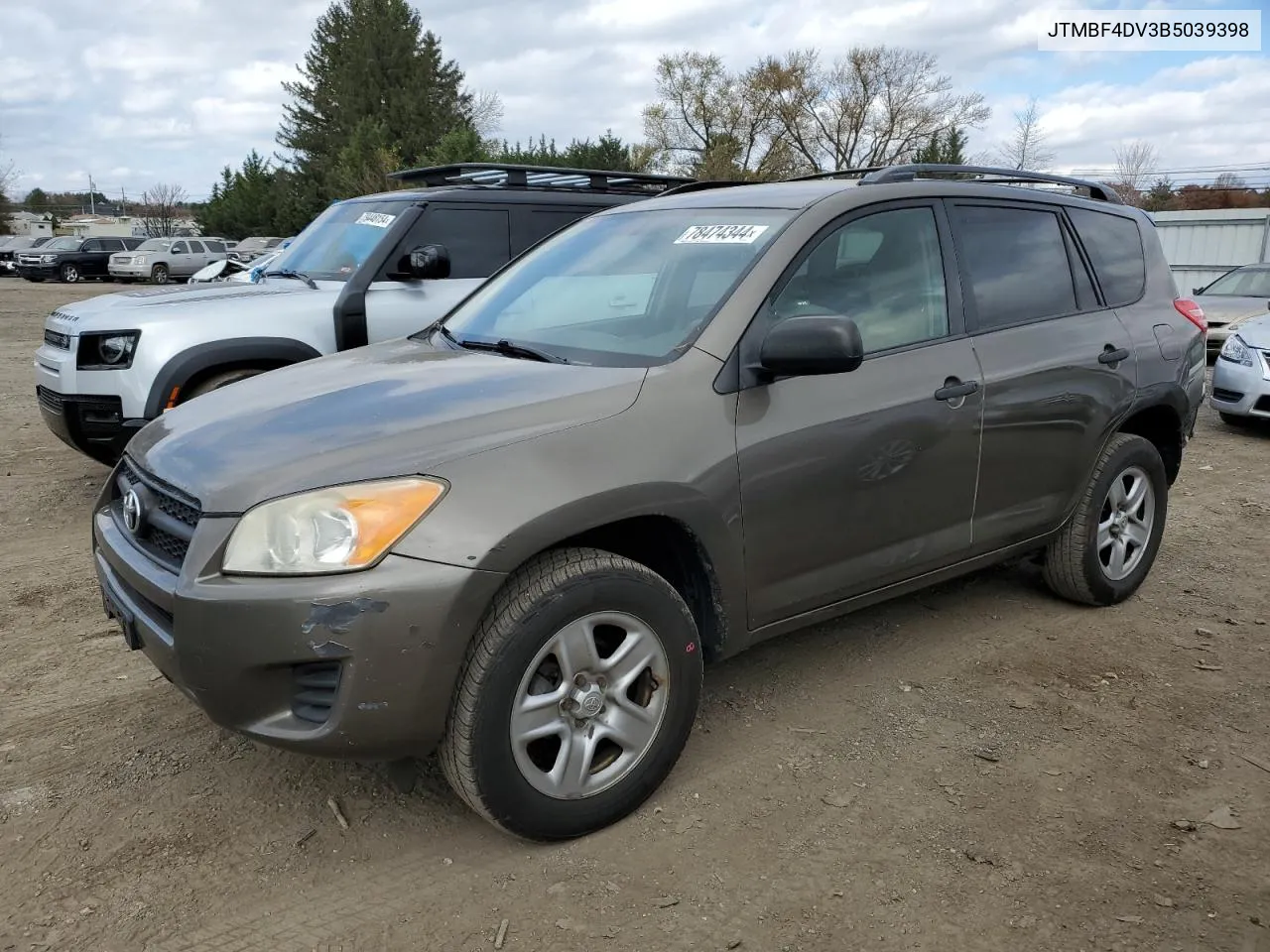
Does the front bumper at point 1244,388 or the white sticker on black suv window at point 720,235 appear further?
the front bumper at point 1244,388

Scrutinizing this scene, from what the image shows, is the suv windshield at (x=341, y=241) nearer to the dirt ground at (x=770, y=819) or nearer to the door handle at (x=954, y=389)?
the dirt ground at (x=770, y=819)

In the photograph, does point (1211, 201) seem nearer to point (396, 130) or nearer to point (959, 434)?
point (396, 130)

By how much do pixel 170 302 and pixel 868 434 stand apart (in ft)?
14.6

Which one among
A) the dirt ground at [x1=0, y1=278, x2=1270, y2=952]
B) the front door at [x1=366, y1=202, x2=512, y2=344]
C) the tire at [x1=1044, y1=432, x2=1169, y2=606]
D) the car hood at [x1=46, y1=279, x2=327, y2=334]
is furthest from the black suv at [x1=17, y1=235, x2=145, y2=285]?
the tire at [x1=1044, y1=432, x2=1169, y2=606]

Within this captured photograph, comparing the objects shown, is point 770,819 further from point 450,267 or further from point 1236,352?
point 1236,352

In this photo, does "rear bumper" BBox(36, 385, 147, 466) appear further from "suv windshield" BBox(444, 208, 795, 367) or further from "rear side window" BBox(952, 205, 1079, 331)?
"rear side window" BBox(952, 205, 1079, 331)


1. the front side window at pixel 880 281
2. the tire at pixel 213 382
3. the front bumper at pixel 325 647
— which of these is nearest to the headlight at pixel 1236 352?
the front side window at pixel 880 281

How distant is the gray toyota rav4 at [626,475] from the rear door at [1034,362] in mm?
14

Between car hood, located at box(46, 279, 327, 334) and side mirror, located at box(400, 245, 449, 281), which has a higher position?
side mirror, located at box(400, 245, 449, 281)

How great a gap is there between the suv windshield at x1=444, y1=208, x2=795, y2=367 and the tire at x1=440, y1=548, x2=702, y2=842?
73cm

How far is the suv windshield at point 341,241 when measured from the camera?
642 cm

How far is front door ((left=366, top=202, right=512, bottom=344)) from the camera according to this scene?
20.1 ft

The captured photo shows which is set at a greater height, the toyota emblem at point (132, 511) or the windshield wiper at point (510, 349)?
the windshield wiper at point (510, 349)

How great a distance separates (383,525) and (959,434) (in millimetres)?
2078
